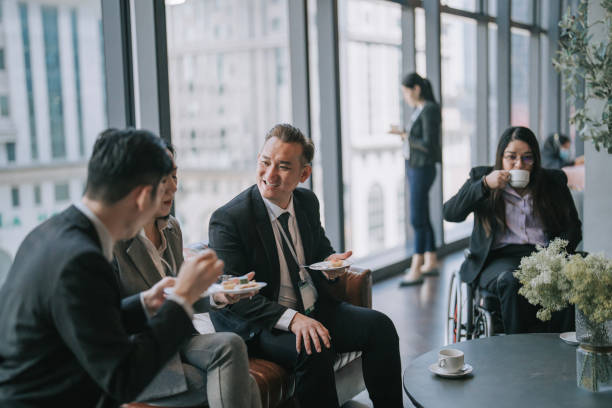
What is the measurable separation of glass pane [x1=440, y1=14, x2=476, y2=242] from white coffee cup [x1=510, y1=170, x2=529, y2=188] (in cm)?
367

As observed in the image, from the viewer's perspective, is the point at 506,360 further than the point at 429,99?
No

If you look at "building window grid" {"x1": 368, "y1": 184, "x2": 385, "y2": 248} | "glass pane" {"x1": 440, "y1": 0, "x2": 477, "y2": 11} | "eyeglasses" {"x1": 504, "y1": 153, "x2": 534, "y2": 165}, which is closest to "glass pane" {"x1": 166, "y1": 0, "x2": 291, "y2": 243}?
"building window grid" {"x1": 368, "y1": 184, "x2": 385, "y2": 248}

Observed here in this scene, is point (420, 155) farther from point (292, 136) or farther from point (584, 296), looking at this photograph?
point (584, 296)

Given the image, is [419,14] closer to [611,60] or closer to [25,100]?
[611,60]

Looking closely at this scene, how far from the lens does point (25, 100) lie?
9.28 feet

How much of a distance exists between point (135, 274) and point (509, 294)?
1778 millimetres

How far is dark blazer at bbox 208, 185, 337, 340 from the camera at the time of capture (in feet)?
7.86

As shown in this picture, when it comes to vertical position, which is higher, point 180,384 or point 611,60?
point 611,60

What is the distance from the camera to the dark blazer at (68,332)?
1329mm

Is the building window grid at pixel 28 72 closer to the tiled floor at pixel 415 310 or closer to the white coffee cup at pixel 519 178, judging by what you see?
the tiled floor at pixel 415 310

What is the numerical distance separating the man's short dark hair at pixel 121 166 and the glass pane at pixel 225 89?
5.13 meters

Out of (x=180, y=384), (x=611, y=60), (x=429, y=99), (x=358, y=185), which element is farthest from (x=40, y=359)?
(x=358, y=185)

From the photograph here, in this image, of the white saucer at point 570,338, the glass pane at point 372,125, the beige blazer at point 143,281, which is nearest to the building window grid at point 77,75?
the beige blazer at point 143,281

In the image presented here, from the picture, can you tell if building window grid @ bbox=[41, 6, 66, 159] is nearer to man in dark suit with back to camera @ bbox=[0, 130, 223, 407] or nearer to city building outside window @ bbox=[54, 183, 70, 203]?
city building outside window @ bbox=[54, 183, 70, 203]
